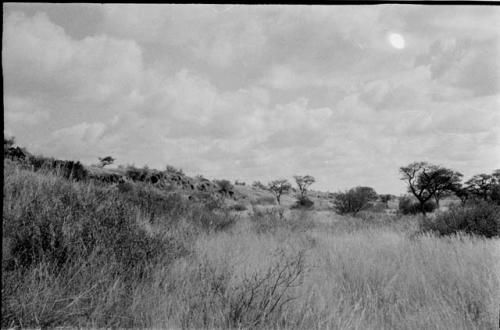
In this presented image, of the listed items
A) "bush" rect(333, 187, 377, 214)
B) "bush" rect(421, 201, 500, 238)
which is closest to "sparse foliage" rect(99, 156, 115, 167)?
"bush" rect(333, 187, 377, 214)

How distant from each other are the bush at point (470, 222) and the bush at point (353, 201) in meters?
15.2

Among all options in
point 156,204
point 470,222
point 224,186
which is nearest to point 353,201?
point 224,186

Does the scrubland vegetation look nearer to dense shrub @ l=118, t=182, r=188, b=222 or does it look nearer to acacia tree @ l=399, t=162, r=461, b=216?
dense shrub @ l=118, t=182, r=188, b=222

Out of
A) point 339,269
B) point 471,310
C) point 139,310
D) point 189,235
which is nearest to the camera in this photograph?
point 139,310

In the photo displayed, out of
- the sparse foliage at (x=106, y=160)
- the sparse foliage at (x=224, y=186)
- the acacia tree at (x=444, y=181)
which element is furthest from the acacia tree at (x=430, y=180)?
the sparse foliage at (x=106, y=160)

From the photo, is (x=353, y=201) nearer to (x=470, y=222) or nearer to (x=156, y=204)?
(x=470, y=222)

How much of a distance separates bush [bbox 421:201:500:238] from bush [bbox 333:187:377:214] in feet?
50.0

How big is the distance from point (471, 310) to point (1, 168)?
183 inches

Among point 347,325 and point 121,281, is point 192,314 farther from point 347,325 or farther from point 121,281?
point 347,325

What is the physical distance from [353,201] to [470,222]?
16888 millimetres

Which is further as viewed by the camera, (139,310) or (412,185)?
(412,185)

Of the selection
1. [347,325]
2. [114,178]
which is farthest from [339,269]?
[114,178]

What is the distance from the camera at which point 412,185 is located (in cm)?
2966

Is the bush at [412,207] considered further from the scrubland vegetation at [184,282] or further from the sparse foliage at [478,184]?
the scrubland vegetation at [184,282]
